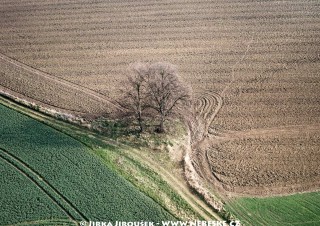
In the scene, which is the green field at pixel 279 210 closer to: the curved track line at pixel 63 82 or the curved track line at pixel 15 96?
the curved track line at pixel 63 82

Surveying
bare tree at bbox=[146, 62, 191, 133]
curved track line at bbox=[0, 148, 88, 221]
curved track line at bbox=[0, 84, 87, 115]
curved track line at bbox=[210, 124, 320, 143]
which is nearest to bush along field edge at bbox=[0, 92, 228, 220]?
curved track line at bbox=[0, 84, 87, 115]

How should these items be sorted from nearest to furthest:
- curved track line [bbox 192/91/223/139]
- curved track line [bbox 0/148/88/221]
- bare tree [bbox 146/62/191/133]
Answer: curved track line [bbox 0/148/88/221] < bare tree [bbox 146/62/191/133] < curved track line [bbox 192/91/223/139]

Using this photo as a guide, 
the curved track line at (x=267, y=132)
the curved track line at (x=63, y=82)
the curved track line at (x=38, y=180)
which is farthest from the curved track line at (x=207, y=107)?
the curved track line at (x=38, y=180)

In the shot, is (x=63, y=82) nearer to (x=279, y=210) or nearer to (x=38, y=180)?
(x=38, y=180)

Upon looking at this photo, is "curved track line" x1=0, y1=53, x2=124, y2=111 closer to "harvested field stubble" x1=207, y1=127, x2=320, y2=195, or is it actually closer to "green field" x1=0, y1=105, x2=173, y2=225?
"green field" x1=0, y1=105, x2=173, y2=225

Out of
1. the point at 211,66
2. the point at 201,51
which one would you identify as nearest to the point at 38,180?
the point at 211,66

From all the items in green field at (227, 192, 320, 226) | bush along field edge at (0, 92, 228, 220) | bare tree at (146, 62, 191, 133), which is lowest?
green field at (227, 192, 320, 226)

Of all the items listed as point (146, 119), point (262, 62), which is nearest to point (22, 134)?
point (146, 119)
